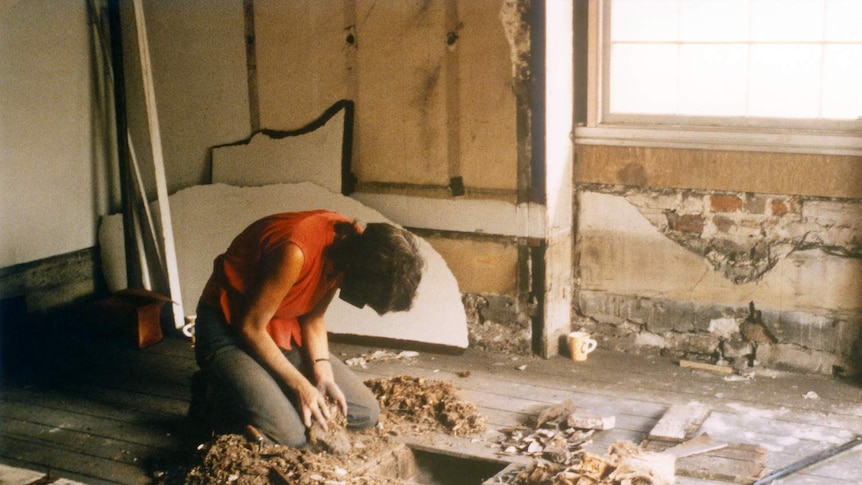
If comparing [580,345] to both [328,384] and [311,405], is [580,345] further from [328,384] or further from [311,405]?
[311,405]

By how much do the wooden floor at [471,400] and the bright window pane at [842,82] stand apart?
124cm

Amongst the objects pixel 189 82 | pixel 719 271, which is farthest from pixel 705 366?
pixel 189 82

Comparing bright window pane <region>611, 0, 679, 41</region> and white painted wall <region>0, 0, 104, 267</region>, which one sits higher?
bright window pane <region>611, 0, 679, 41</region>

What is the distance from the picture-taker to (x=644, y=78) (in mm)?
4738

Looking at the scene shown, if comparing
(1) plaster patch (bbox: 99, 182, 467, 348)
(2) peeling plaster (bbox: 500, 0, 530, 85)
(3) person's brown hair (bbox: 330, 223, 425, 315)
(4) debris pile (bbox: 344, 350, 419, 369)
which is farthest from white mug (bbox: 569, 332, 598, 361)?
(3) person's brown hair (bbox: 330, 223, 425, 315)

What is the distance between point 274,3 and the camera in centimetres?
526

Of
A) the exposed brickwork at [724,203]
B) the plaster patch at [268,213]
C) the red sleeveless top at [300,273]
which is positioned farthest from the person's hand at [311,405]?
the exposed brickwork at [724,203]

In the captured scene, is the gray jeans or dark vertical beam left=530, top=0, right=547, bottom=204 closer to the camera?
the gray jeans

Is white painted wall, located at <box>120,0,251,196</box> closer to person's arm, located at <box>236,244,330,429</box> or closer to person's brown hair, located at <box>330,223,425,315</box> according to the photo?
person's arm, located at <box>236,244,330,429</box>

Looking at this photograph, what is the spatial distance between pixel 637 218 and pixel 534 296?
65 centimetres

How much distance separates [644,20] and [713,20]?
330 mm

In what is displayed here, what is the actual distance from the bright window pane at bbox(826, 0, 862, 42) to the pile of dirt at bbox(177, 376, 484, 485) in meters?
2.31

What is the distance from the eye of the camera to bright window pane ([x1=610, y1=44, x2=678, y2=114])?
15.3 ft

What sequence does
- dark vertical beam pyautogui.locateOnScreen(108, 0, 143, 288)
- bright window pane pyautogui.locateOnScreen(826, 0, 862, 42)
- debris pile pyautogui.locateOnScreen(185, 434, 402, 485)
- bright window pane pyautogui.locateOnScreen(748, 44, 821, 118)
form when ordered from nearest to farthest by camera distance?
debris pile pyautogui.locateOnScreen(185, 434, 402, 485) → bright window pane pyautogui.locateOnScreen(826, 0, 862, 42) → bright window pane pyautogui.locateOnScreen(748, 44, 821, 118) → dark vertical beam pyautogui.locateOnScreen(108, 0, 143, 288)
